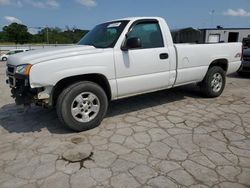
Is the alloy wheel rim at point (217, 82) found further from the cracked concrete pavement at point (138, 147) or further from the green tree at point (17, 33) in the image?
the green tree at point (17, 33)

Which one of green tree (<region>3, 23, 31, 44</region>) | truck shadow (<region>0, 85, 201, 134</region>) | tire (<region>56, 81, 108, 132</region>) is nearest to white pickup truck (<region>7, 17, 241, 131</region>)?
tire (<region>56, 81, 108, 132</region>)

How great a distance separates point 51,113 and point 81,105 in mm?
1427

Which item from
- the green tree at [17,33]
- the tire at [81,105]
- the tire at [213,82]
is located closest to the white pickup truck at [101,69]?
the tire at [81,105]

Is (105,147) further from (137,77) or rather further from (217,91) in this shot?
(217,91)

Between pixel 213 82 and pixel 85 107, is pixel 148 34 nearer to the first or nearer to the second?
pixel 85 107

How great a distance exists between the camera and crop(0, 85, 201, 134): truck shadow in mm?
4477

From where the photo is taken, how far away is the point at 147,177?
2.89 metres

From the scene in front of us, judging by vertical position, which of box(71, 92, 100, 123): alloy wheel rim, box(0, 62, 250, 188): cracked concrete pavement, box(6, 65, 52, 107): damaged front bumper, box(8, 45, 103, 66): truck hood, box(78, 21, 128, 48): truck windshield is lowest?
box(0, 62, 250, 188): cracked concrete pavement

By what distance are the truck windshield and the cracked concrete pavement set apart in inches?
57.6

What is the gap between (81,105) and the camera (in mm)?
4129

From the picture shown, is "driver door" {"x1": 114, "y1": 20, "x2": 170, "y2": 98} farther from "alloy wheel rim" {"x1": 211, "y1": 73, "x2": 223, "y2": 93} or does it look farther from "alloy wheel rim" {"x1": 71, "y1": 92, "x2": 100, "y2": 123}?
"alloy wheel rim" {"x1": 211, "y1": 73, "x2": 223, "y2": 93}

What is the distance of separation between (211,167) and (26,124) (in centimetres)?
338

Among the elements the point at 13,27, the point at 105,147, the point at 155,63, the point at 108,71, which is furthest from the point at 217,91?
the point at 13,27

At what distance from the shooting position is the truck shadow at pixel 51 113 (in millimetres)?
4477
